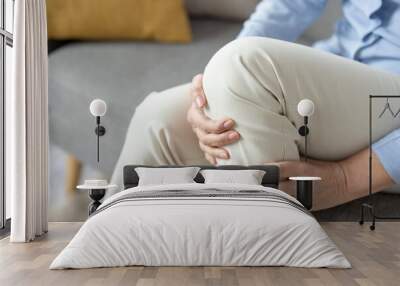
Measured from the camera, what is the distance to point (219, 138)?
5.41 metres

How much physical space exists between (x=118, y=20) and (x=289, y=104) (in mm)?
1738

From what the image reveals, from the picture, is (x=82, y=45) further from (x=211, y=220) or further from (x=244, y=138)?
(x=211, y=220)

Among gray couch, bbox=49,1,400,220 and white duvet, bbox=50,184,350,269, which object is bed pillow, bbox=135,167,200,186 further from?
white duvet, bbox=50,184,350,269

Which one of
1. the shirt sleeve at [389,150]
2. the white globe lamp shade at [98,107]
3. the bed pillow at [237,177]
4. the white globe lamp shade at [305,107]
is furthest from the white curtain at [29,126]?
the shirt sleeve at [389,150]

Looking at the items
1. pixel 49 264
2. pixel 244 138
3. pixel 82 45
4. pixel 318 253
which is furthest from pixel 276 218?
pixel 82 45

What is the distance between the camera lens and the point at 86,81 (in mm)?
5875

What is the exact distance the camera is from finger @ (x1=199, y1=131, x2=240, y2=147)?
5.34 m

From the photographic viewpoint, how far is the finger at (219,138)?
210 inches

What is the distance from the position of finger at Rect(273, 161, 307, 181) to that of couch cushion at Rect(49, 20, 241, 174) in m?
1.22

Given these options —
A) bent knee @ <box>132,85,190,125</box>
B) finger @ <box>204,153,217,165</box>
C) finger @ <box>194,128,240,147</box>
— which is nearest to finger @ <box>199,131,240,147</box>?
finger @ <box>194,128,240,147</box>

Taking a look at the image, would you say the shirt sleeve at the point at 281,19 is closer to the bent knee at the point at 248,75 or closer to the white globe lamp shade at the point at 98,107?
the bent knee at the point at 248,75

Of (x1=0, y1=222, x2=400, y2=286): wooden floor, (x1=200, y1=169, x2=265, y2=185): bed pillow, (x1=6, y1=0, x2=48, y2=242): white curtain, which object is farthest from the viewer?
(x1=200, y1=169, x2=265, y2=185): bed pillow

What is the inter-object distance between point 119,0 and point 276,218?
3.04 meters

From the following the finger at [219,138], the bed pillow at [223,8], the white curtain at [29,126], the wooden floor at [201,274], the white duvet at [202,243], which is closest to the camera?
the wooden floor at [201,274]
